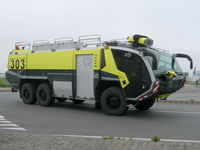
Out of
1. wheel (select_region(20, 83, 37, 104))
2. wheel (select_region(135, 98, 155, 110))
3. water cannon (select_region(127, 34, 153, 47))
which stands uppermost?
water cannon (select_region(127, 34, 153, 47))

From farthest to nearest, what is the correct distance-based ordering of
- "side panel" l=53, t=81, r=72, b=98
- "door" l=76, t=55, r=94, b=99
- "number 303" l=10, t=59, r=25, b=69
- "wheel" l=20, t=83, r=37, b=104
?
"number 303" l=10, t=59, r=25, b=69 → "wheel" l=20, t=83, r=37, b=104 → "side panel" l=53, t=81, r=72, b=98 → "door" l=76, t=55, r=94, b=99

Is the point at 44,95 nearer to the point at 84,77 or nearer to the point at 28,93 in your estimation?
the point at 28,93

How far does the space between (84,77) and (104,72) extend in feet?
3.36

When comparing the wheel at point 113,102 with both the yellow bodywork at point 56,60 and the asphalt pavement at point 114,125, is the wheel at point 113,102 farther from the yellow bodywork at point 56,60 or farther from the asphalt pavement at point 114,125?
the yellow bodywork at point 56,60

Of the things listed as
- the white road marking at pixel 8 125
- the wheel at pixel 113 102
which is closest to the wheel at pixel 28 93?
the white road marking at pixel 8 125

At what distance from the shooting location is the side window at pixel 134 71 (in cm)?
914

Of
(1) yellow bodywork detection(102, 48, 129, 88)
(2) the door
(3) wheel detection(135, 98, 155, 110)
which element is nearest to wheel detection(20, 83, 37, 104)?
(2) the door

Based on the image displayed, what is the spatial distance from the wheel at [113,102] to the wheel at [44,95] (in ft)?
9.99

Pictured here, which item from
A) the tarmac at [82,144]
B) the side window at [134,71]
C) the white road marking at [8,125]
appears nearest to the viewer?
the tarmac at [82,144]

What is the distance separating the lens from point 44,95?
1258 cm

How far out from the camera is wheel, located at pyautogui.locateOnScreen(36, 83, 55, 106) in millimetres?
12227

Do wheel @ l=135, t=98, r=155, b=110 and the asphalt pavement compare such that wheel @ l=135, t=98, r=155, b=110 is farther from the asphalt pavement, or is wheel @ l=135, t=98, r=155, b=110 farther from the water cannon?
the water cannon

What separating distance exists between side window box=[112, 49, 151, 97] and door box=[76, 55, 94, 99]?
4.36ft

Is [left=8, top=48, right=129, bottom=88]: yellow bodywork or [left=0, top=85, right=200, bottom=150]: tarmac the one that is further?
[left=8, top=48, right=129, bottom=88]: yellow bodywork
